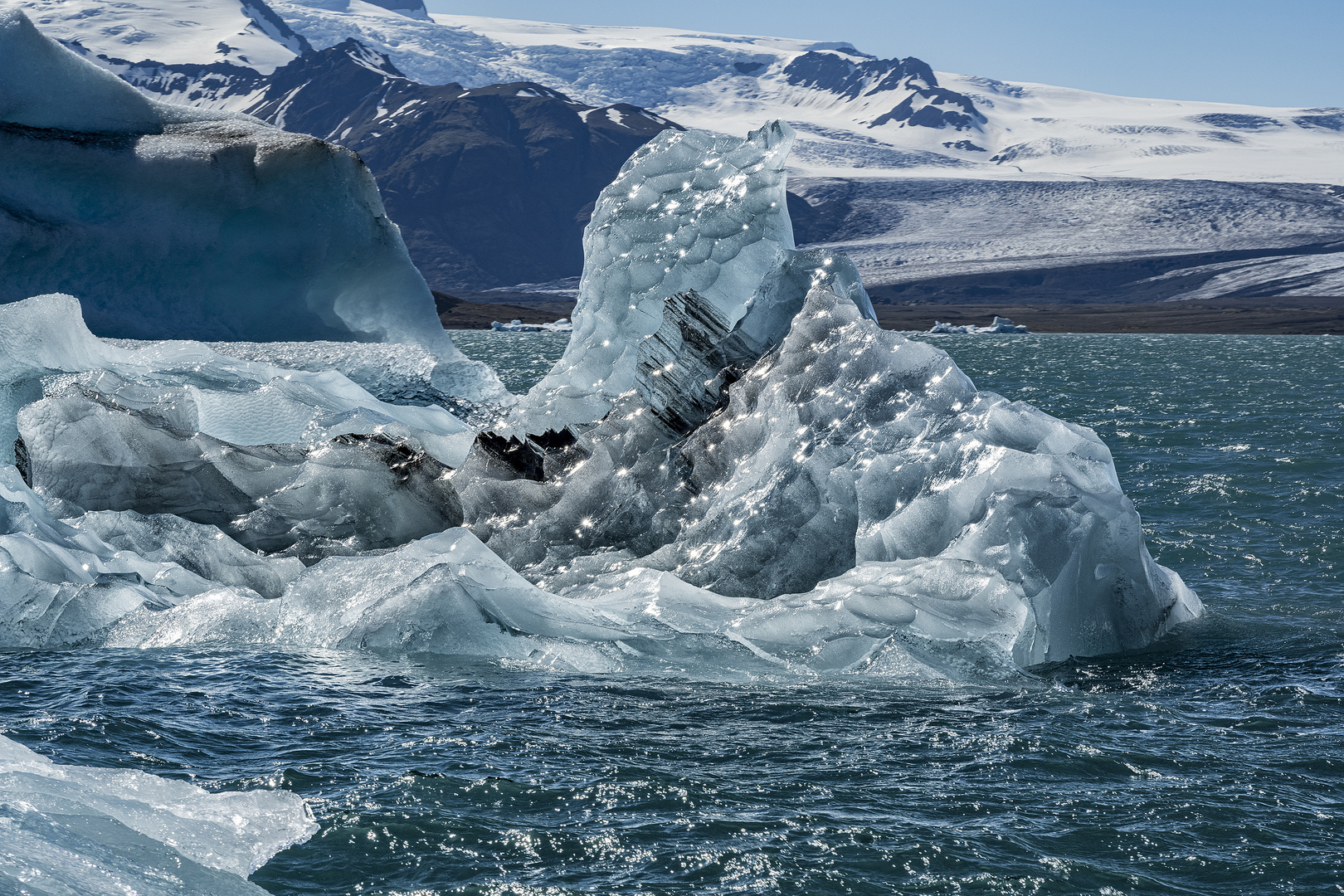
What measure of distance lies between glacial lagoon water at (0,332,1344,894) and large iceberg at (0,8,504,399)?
8959 mm

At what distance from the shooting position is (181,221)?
46.6 feet

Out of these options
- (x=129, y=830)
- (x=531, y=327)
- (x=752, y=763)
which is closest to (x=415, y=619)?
(x=752, y=763)

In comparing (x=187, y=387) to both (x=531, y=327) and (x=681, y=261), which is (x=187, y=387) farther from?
(x=531, y=327)

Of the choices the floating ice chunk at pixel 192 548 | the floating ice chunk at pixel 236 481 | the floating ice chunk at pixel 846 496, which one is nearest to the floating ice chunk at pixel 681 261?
the floating ice chunk at pixel 846 496

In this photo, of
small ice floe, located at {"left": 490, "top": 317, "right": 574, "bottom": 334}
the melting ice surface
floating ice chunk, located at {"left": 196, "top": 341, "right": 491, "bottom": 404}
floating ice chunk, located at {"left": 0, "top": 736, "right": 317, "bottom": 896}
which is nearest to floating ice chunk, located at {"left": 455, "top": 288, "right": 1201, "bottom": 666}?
the melting ice surface

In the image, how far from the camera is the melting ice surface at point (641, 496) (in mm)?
6555

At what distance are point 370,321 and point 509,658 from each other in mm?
9717

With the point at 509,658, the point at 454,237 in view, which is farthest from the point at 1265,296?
the point at 509,658

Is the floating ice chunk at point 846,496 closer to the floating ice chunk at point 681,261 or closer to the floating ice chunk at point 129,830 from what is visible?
the floating ice chunk at point 681,261

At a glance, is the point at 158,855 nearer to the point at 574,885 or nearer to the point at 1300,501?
the point at 574,885

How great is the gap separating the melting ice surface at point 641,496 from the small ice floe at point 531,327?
249 feet

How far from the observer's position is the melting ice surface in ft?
21.5

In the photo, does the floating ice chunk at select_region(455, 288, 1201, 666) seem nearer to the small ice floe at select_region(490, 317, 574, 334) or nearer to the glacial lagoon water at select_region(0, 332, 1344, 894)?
the glacial lagoon water at select_region(0, 332, 1344, 894)

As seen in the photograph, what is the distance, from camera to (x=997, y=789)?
457cm
